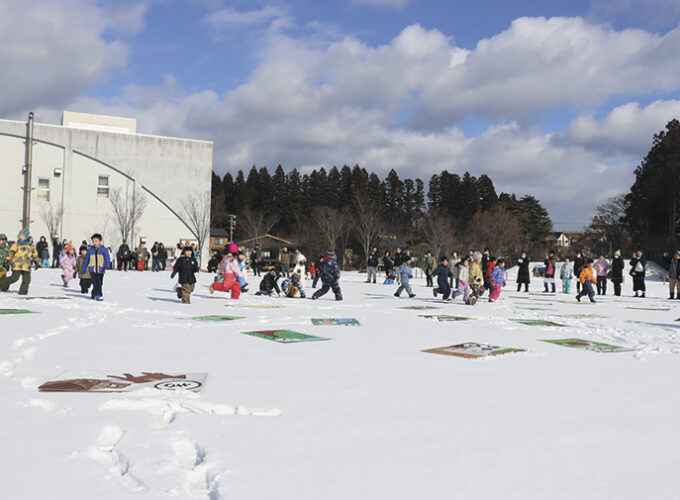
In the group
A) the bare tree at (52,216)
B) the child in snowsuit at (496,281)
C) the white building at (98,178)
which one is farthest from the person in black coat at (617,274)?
the bare tree at (52,216)

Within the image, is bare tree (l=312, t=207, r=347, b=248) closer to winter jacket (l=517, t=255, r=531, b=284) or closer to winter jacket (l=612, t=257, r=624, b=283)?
winter jacket (l=517, t=255, r=531, b=284)

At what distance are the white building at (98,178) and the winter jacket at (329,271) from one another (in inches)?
1275

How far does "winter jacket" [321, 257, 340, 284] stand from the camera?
1440 cm

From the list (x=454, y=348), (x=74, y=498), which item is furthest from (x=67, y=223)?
(x=74, y=498)

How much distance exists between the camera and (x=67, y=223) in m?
42.0

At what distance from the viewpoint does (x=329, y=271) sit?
14445mm

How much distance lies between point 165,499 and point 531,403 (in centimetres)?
270

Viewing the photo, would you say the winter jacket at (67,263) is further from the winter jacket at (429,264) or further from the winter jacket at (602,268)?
the winter jacket at (602,268)

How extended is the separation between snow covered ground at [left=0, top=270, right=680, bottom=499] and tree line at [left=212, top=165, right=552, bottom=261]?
57.4 metres

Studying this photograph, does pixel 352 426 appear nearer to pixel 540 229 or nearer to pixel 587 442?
pixel 587 442

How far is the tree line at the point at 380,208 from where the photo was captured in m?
65.9

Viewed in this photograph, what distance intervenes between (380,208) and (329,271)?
193 feet

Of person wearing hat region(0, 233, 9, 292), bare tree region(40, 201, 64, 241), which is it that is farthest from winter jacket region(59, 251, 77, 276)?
bare tree region(40, 201, 64, 241)

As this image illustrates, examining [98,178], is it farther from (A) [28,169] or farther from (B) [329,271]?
(B) [329,271]
